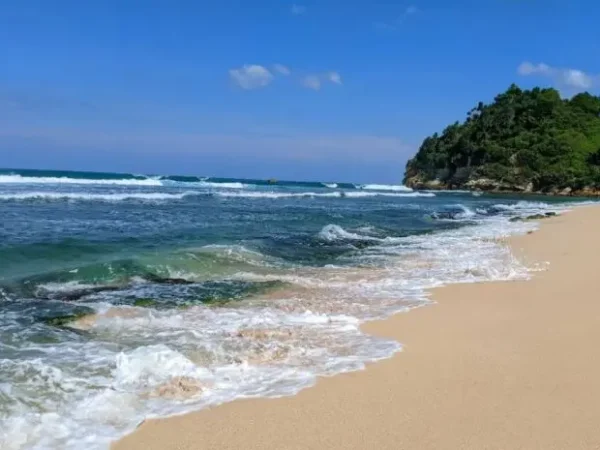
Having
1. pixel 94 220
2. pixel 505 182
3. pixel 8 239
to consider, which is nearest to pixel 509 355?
pixel 8 239

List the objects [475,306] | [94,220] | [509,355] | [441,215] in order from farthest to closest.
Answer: [441,215], [94,220], [475,306], [509,355]

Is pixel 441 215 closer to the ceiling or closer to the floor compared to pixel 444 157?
closer to the floor

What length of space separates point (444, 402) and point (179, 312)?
3831 millimetres

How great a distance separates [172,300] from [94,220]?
11.4 m

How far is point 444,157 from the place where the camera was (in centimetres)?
9494

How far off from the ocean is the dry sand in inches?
10.5

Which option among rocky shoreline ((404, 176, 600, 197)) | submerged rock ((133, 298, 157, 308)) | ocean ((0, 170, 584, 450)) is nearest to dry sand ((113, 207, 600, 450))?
ocean ((0, 170, 584, 450))

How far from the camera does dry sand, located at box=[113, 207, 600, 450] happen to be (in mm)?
3090

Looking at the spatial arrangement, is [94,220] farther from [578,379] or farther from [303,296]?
[578,379]

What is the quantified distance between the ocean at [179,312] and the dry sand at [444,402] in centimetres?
27

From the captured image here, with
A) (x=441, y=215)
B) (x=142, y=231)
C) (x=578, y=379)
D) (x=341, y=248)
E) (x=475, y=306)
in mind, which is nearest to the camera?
(x=578, y=379)

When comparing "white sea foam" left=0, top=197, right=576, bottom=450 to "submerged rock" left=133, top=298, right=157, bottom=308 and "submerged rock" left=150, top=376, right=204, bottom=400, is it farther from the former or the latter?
"submerged rock" left=133, top=298, right=157, bottom=308

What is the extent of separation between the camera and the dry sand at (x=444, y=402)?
309 centimetres

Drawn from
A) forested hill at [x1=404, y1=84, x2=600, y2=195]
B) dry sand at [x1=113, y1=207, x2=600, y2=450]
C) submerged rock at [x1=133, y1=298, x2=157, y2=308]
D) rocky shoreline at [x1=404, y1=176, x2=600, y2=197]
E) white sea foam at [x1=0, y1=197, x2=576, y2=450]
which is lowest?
submerged rock at [x1=133, y1=298, x2=157, y2=308]
